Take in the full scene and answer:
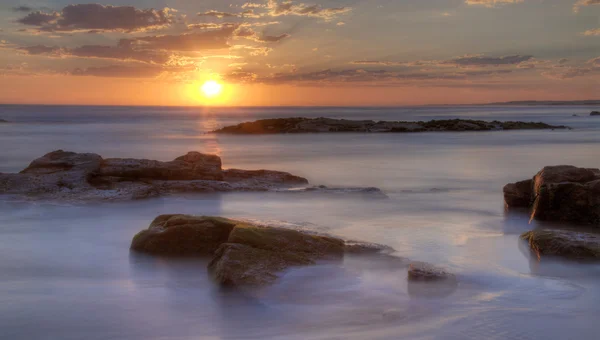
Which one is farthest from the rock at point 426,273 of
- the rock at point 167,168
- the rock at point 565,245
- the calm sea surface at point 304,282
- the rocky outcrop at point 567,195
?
the rock at point 167,168

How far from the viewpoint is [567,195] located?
9047mm

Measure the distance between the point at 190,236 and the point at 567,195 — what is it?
6495 mm

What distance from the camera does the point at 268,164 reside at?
2117 centimetres

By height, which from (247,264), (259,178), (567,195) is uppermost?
(567,195)

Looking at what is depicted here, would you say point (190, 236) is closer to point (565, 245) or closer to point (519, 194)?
point (565, 245)

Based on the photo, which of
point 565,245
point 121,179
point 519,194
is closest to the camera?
point 565,245

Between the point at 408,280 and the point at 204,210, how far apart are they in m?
5.55

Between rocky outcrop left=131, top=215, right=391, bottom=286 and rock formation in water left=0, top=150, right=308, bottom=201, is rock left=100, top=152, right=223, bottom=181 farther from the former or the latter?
rocky outcrop left=131, top=215, right=391, bottom=286

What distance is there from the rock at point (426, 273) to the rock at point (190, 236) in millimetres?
2547

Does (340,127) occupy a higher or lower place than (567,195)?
higher

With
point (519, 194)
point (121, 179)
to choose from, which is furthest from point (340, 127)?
point (519, 194)

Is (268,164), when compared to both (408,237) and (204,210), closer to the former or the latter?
(204,210)

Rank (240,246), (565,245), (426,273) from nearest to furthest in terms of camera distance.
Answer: (426,273) < (240,246) < (565,245)

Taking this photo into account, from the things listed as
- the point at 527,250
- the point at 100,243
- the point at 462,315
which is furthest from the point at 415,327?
the point at 100,243
